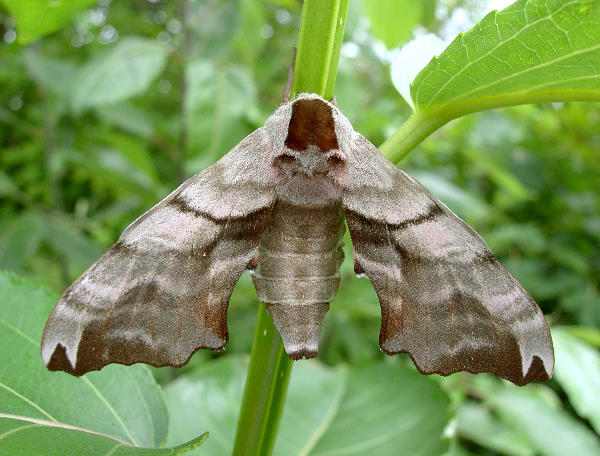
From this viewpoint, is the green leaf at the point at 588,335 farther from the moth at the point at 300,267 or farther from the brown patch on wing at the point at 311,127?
the brown patch on wing at the point at 311,127

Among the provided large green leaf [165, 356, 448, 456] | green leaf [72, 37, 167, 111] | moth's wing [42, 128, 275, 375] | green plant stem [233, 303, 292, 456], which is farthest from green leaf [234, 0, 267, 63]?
green plant stem [233, 303, 292, 456]

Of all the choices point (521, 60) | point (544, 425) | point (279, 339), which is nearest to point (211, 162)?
point (279, 339)

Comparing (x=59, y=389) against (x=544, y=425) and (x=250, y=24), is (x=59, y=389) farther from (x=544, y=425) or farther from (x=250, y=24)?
(x=250, y=24)

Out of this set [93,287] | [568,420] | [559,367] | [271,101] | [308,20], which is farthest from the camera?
[271,101]

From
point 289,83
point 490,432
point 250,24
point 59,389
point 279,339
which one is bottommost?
point 490,432

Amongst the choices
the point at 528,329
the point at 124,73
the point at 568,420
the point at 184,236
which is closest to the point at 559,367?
the point at 568,420

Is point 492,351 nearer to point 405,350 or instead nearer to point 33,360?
point 405,350
